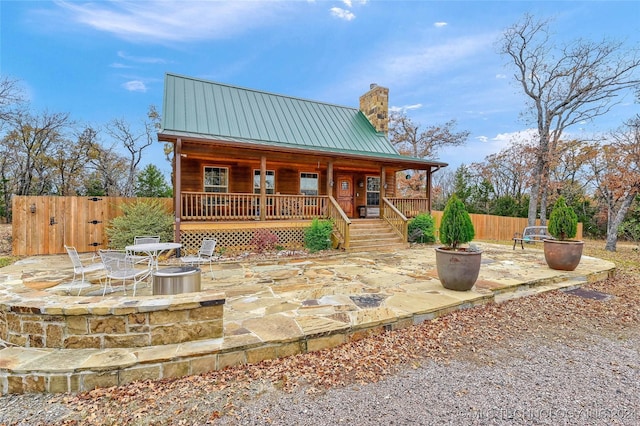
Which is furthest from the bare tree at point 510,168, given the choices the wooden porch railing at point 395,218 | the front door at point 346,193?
the front door at point 346,193

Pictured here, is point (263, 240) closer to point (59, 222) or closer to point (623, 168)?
point (59, 222)

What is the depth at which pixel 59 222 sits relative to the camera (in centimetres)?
880

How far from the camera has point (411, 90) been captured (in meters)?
19.9

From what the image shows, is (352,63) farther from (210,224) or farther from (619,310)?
(619,310)

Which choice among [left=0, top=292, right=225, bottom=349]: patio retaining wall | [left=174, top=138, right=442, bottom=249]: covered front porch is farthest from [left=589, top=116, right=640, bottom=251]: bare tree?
[left=0, top=292, right=225, bottom=349]: patio retaining wall

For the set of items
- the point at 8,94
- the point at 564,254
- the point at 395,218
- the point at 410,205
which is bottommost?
the point at 564,254

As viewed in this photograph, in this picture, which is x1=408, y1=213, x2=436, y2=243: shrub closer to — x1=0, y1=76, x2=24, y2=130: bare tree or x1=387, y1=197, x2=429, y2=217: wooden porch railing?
x1=387, y1=197, x2=429, y2=217: wooden porch railing

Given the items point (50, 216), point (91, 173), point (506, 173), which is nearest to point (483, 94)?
point (506, 173)

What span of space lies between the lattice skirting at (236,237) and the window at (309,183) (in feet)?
9.80

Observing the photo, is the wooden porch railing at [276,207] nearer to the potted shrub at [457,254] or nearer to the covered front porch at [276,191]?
the covered front porch at [276,191]

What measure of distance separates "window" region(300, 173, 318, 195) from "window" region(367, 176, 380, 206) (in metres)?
2.75

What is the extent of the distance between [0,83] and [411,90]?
819 inches

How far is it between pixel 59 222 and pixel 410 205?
40.6 ft

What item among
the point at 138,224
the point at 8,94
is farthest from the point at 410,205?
the point at 8,94
